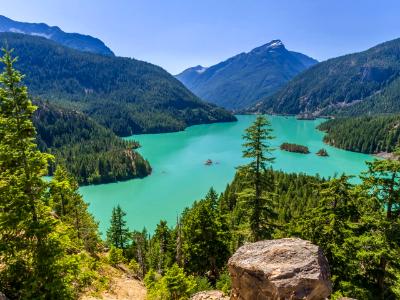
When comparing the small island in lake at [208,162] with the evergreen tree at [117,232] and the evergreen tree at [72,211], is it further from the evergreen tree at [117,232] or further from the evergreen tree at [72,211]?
the evergreen tree at [72,211]

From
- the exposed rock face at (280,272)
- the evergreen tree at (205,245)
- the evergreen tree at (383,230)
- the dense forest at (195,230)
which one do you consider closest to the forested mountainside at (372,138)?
the evergreen tree at (205,245)

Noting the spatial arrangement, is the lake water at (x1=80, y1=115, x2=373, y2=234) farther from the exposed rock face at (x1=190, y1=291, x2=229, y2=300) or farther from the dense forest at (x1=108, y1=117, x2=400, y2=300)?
the exposed rock face at (x1=190, y1=291, x2=229, y2=300)

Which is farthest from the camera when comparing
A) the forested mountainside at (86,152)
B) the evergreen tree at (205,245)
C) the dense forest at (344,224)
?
the forested mountainside at (86,152)

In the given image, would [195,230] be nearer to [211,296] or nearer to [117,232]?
[211,296]

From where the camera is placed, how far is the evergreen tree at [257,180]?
23.8 m


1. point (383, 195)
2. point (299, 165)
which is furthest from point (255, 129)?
point (299, 165)

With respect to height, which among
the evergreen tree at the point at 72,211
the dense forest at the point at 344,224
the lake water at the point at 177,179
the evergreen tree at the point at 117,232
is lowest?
the lake water at the point at 177,179

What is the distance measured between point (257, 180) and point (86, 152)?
14529 cm

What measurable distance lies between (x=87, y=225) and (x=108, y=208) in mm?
44842

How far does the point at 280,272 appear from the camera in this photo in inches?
534

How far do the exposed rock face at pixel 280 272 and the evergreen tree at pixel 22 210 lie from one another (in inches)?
304

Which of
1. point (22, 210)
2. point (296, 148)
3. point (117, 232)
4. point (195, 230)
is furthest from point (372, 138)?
point (22, 210)

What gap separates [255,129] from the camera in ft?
78.6

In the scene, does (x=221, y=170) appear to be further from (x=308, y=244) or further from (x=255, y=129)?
(x=308, y=244)
